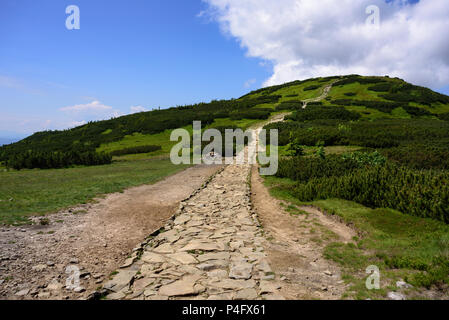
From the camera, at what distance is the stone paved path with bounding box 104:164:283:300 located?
5152mm

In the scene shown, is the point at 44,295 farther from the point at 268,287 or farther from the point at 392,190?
the point at 392,190

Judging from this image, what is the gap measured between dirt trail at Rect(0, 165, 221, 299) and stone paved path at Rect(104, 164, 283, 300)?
2.04ft

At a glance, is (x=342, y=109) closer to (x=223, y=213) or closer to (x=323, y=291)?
(x=223, y=213)

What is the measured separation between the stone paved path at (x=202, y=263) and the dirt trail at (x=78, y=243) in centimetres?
62

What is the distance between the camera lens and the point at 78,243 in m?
7.43

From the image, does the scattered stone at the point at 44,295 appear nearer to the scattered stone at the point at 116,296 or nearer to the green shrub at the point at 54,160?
the scattered stone at the point at 116,296

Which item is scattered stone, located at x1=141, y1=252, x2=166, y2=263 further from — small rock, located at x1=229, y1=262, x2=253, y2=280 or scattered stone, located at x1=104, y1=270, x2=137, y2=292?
small rock, located at x1=229, y1=262, x2=253, y2=280

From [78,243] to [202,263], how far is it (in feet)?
12.0

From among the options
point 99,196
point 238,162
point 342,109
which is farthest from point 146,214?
point 342,109

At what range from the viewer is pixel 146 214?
1038 cm

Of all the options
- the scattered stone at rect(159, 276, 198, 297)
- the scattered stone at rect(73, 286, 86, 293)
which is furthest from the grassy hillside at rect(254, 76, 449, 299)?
the scattered stone at rect(73, 286, 86, 293)

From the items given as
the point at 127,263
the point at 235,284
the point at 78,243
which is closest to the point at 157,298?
the point at 235,284

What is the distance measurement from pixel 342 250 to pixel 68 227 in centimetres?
817

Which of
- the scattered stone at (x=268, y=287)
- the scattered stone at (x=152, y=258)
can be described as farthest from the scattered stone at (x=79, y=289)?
the scattered stone at (x=268, y=287)
